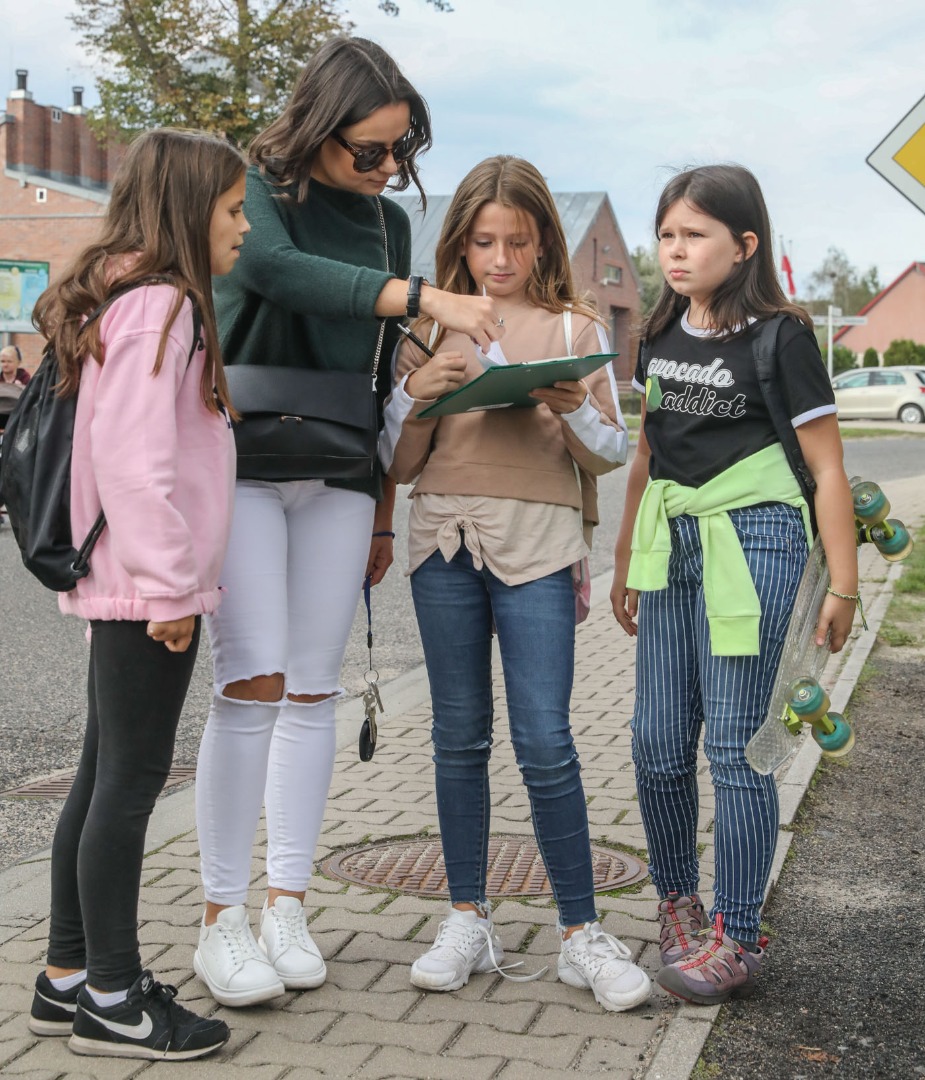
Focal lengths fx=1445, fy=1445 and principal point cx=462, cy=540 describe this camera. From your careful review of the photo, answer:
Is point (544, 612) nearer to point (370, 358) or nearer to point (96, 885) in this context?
point (370, 358)

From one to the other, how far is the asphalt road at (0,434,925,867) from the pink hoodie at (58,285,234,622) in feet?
6.94

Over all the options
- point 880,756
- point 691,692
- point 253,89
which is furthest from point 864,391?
point 691,692

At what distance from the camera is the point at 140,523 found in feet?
9.46

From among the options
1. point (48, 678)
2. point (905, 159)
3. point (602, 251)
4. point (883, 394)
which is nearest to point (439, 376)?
point (905, 159)

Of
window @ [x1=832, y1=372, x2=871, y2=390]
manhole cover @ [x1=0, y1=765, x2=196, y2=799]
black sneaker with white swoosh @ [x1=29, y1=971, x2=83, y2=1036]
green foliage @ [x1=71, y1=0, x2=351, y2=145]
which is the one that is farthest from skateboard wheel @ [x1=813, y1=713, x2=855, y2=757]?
window @ [x1=832, y1=372, x2=871, y2=390]

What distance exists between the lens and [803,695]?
324cm

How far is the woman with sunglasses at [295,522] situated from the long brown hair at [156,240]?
0.22m

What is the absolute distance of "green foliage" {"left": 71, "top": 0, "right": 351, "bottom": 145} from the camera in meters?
29.8

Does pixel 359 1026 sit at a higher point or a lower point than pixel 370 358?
lower

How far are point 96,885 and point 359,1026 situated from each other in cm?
68

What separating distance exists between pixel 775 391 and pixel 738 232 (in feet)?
1.31

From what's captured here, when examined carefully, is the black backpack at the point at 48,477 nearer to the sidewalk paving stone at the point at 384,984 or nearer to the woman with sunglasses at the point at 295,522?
the woman with sunglasses at the point at 295,522

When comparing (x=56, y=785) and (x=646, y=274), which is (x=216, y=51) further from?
(x=646, y=274)

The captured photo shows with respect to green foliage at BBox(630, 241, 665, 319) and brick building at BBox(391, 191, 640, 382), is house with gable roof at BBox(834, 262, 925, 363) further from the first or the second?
brick building at BBox(391, 191, 640, 382)
